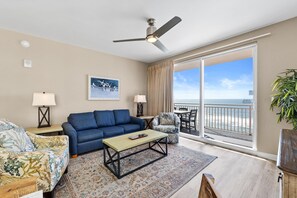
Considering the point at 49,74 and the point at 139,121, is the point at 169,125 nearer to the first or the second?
the point at 139,121

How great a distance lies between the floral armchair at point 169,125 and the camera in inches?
135

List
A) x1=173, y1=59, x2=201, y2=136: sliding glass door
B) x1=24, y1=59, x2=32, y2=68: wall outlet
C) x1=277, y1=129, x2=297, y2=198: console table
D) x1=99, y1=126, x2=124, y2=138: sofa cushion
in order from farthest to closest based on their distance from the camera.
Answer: x1=173, y1=59, x2=201, y2=136: sliding glass door
x1=99, y1=126, x2=124, y2=138: sofa cushion
x1=24, y1=59, x2=32, y2=68: wall outlet
x1=277, y1=129, x2=297, y2=198: console table

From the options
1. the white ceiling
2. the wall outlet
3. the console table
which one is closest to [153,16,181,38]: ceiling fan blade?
the white ceiling

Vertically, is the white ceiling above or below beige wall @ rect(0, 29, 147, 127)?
above

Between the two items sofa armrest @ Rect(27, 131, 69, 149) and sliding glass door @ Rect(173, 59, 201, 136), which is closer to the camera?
sofa armrest @ Rect(27, 131, 69, 149)

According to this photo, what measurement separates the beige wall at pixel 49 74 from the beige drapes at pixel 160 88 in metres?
1.15

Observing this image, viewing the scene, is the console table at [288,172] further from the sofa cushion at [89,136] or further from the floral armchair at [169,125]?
the sofa cushion at [89,136]

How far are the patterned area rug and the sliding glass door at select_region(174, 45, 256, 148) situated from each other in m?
1.49

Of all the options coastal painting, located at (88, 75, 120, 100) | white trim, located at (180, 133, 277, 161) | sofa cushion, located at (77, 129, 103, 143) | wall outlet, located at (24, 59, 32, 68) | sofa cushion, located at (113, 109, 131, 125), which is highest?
wall outlet, located at (24, 59, 32, 68)

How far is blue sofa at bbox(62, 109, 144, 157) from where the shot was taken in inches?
107

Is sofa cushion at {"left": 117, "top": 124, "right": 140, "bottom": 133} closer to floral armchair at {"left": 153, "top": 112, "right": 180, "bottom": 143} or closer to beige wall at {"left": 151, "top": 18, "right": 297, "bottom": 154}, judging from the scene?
floral armchair at {"left": 153, "top": 112, "right": 180, "bottom": 143}

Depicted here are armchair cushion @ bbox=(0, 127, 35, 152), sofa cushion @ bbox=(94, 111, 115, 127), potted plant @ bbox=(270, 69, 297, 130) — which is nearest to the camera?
armchair cushion @ bbox=(0, 127, 35, 152)

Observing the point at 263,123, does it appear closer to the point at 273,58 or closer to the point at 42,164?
the point at 273,58

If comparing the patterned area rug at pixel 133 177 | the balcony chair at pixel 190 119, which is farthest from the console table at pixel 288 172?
the balcony chair at pixel 190 119
